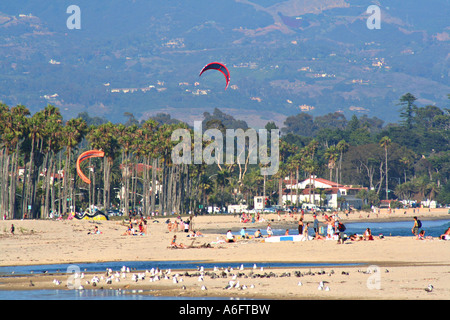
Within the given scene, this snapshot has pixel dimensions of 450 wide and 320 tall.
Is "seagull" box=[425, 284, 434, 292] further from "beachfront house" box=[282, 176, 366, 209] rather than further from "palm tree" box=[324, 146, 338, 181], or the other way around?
"palm tree" box=[324, 146, 338, 181]

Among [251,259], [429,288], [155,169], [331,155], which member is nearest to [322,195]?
[331,155]

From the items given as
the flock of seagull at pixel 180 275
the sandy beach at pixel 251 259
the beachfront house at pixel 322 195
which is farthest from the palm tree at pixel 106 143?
the flock of seagull at pixel 180 275

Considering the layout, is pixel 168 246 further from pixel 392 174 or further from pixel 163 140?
pixel 392 174

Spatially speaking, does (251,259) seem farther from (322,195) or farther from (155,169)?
(322,195)

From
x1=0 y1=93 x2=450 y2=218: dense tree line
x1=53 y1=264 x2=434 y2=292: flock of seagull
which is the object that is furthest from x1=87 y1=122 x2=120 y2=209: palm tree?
x1=53 y1=264 x2=434 y2=292: flock of seagull

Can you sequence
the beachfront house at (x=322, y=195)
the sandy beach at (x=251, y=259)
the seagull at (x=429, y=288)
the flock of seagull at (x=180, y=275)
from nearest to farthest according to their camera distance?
the seagull at (x=429, y=288)
the sandy beach at (x=251, y=259)
the flock of seagull at (x=180, y=275)
the beachfront house at (x=322, y=195)

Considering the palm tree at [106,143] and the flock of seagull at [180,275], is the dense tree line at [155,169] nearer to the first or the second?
the palm tree at [106,143]

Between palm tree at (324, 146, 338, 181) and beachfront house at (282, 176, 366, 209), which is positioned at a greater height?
palm tree at (324, 146, 338, 181)
